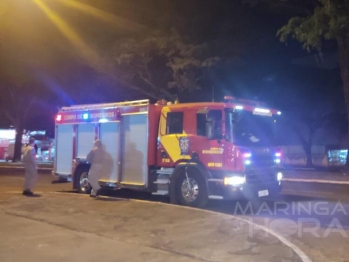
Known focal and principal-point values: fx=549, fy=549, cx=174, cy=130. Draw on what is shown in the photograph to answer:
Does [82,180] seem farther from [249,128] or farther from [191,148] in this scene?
[249,128]

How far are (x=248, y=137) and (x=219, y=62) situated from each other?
1183 cm

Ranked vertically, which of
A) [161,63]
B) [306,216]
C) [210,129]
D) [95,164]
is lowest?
[306,216]

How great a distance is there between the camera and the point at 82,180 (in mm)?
16453

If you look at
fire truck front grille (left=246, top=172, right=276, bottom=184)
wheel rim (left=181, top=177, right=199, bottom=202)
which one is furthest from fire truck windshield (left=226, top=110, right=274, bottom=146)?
wheel rim (left=181, top=177, right=199, bottom=202)

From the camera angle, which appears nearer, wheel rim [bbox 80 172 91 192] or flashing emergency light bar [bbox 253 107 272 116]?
flashing emergency light bar [bbox 253 107 272 116]

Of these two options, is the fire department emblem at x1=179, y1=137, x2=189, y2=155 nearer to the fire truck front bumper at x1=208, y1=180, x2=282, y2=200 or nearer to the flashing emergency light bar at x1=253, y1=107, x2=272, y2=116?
the fire truck front bumper at x1=208, y1=180, x2=282, y2=200

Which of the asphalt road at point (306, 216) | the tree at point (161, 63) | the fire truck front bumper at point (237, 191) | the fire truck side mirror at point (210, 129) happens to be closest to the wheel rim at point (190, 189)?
the fire truck front bumper at point (237, 191)

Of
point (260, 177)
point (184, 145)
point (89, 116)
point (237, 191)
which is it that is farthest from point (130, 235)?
point (89, 116)

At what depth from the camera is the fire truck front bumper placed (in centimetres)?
1263

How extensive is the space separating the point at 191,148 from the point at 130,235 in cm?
417

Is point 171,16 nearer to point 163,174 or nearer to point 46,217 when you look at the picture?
point 163,174

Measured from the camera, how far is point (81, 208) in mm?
12547

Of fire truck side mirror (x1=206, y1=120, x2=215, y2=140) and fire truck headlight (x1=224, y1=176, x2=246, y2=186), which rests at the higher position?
fire truck side mirror (x1=206, y1=120, x2=215, y2=140)

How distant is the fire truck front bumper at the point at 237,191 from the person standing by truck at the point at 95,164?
3340 mm
